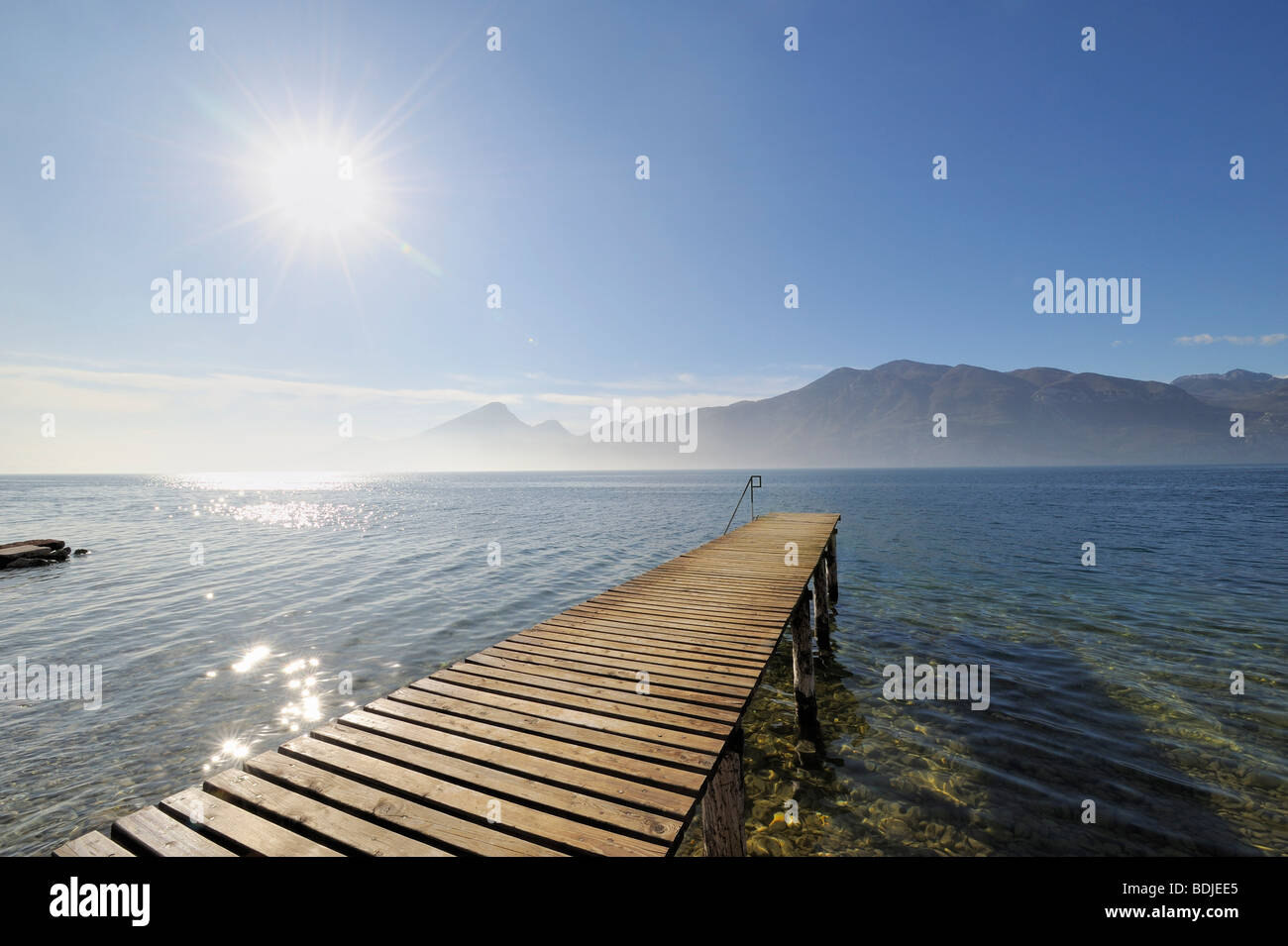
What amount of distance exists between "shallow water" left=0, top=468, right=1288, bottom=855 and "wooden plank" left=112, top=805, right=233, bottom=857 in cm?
516

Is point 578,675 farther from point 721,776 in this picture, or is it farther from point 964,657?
point 964,657

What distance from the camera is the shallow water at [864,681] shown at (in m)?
6.69

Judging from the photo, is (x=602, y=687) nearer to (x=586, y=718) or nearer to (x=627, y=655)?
(x=586, y=718)

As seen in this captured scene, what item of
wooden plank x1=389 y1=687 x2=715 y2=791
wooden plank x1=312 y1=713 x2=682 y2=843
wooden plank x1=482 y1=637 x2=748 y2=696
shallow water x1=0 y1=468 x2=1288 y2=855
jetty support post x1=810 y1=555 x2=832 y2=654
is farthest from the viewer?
jetty support post x1=810 y1=555 x2=832 y2=654

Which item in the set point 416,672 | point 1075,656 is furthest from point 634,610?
point 1075,656

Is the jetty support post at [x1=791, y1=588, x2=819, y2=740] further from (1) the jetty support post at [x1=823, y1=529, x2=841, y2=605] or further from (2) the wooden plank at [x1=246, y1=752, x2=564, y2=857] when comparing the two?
(1) the jetty support post at [x1=823, y1=529, x2=841, y2=605]

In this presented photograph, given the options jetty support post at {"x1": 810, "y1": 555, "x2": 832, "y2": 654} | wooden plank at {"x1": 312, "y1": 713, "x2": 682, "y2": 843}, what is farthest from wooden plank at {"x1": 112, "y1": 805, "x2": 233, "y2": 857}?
jetty support post at {"x1": 810, "y1": 555, "x2": 832, "y2": 654}

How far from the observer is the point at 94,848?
307 centimetres

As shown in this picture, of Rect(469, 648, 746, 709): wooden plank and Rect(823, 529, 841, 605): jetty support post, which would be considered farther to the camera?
Rect(823, 529, 841, 605): jetty support post

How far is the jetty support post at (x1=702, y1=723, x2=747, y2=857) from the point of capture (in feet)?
15.4

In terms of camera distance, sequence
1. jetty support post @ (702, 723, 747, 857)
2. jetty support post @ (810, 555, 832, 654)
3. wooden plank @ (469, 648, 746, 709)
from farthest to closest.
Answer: jetty support post @ (810, 555, 832, 654) → wooden plank @ (469, 648, 746, 709) → jetty support post @ (702, 723, 747, 857)

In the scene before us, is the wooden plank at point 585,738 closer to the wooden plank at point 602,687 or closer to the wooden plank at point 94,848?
the wooden plank at point 602,687

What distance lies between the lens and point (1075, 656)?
39.1ft

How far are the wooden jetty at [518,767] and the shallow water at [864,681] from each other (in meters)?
2.43
